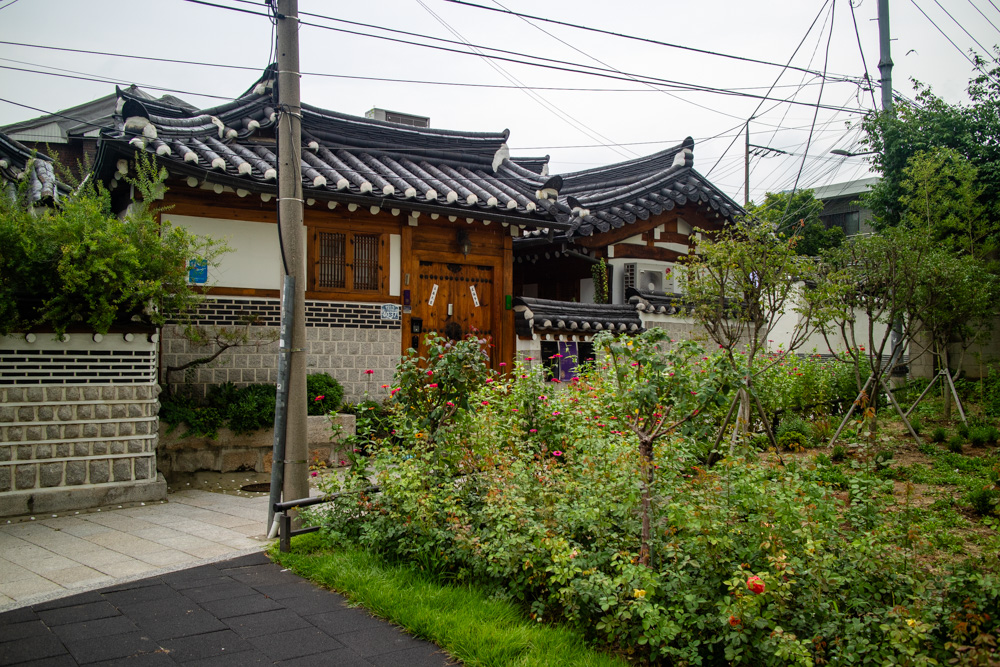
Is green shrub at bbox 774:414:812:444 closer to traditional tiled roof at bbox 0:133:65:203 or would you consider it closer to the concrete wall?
the concrete wall

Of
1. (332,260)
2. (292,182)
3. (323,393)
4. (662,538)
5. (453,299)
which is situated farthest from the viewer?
(453,299)

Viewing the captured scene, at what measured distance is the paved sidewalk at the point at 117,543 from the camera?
520 cm

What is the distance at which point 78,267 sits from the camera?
7.08 metres

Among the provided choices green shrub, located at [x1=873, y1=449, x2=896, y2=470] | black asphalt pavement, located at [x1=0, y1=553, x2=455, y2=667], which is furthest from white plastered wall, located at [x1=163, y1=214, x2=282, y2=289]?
green shrub, located at [x1=873, y1=449, x2=896, y2=470]

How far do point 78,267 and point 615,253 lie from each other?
1034cm

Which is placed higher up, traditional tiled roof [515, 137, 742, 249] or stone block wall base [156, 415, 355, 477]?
traditional tiled roof [515, 137, 742, 249]

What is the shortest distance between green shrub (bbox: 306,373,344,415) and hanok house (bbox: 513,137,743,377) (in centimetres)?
341

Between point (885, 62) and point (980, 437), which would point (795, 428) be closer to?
point (980, 437)

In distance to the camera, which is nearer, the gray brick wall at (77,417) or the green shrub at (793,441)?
the gray brick wall at (77,417)

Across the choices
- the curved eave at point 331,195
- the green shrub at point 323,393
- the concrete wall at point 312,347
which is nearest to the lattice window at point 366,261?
the concrete wall at point 312,347

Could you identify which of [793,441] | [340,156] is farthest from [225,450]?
[793,441]

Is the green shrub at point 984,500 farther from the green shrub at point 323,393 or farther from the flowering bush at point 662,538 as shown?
the green shrub at point 323,393

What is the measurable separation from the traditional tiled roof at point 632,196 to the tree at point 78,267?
6578 mm

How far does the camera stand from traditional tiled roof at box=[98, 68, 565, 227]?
899 cm
